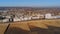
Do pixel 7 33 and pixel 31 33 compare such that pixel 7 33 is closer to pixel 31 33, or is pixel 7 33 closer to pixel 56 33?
pixel 31 33

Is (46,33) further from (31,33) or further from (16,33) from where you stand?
(16,33)

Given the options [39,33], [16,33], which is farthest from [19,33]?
[39,33]

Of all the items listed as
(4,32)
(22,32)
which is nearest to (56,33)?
(22,32)

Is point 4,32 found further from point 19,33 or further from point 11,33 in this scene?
point 19,33

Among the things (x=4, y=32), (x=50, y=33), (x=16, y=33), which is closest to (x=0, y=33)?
(x=4, y=32)

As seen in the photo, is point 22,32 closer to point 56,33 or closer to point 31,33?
point 31,33

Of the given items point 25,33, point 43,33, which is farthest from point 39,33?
point 25,33
